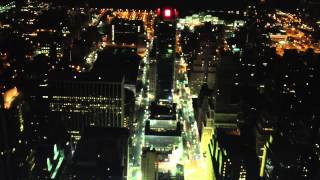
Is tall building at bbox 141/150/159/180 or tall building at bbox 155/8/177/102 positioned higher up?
tall building at bbox 155/8/177/102

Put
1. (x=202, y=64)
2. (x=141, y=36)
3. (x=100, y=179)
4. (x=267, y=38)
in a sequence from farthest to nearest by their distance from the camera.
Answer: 1. (x=141, y=36)
2. (x=267, y=38)
3. (x=202, y=64)
4. (x=100, y=179)

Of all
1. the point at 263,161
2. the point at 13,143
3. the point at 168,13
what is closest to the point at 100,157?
the point at 13,143

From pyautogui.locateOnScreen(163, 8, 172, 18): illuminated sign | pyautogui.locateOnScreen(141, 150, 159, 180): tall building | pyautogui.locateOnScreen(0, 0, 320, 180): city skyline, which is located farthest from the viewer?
pyautogui.locateOnScreen(163, 8, 172, 18): illuminated sign

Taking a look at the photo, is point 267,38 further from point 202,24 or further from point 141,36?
point 141,36

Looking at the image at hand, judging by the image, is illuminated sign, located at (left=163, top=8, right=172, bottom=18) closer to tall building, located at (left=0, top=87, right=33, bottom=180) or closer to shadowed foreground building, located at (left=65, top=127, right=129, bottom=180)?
shadowed foreground building, located at (left=65, top=127, right=129, bottom=180)

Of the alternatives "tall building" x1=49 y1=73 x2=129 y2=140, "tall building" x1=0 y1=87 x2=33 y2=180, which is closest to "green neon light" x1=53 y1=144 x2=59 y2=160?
"tall building" x1=0 y1=87 x2=33 y2=180

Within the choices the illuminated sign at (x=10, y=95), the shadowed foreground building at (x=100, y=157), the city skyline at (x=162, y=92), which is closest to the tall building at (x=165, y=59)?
the city skyline at (x=162, y=92)

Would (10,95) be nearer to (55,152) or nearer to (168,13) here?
(55,152)

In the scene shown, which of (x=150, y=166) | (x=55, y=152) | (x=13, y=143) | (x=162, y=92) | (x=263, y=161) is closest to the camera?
(x=13, y=143)

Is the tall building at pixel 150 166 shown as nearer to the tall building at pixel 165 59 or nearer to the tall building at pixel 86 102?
the tall building at pixel 86 102

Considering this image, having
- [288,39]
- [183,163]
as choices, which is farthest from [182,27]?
[183,163]

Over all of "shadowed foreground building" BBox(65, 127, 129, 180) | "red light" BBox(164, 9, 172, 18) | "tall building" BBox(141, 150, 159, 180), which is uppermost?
"red light" BBox(164, 9, 172, 18)
